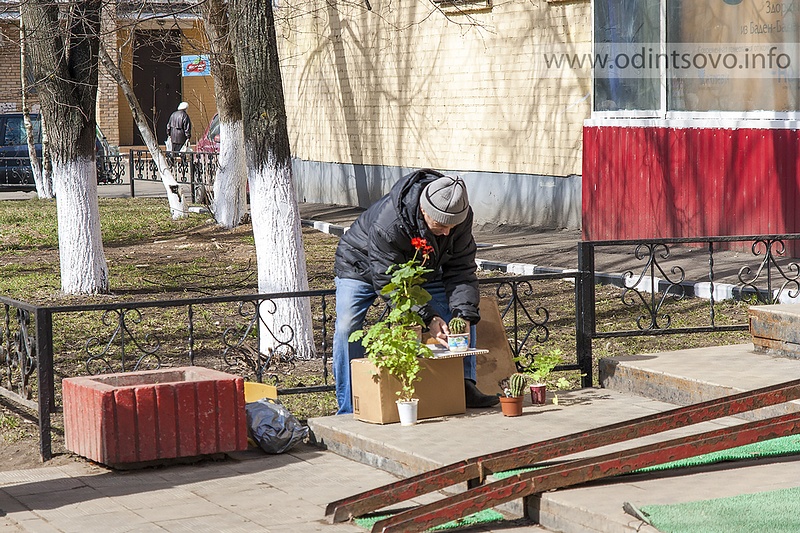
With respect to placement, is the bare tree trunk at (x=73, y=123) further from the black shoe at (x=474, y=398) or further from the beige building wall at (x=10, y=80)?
the beige building wall at (x=10, y=80)

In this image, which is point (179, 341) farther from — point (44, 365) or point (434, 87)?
point (434, 87)

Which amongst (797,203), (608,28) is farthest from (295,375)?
(608,28)

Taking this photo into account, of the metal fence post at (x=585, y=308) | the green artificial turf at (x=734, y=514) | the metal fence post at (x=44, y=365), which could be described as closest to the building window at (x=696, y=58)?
the metal fence post at (x=585, y=308)

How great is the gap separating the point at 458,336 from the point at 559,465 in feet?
5.05

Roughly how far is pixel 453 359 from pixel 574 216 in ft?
31.6

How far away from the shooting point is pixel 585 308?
7828mm

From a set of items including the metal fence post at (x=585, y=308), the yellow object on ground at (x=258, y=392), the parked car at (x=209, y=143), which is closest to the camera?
the yellow object on ground at (x=258, y=392)

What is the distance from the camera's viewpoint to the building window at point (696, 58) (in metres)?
12.1

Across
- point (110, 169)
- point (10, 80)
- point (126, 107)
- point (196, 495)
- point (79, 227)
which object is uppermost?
point (10, 80)

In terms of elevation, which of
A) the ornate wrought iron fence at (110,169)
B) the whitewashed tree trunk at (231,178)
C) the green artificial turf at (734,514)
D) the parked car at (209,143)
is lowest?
the green artificial turf at (734,514)

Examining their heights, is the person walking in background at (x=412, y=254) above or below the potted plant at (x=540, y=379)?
above

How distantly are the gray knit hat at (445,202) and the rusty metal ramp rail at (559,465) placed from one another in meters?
1.47

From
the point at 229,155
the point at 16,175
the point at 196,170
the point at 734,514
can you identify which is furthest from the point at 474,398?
the point at 16,175

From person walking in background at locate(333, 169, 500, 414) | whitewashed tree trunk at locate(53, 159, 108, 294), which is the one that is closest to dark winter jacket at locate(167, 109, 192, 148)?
whitewashed tree trunk at locate(53, 159, 108, 294)
